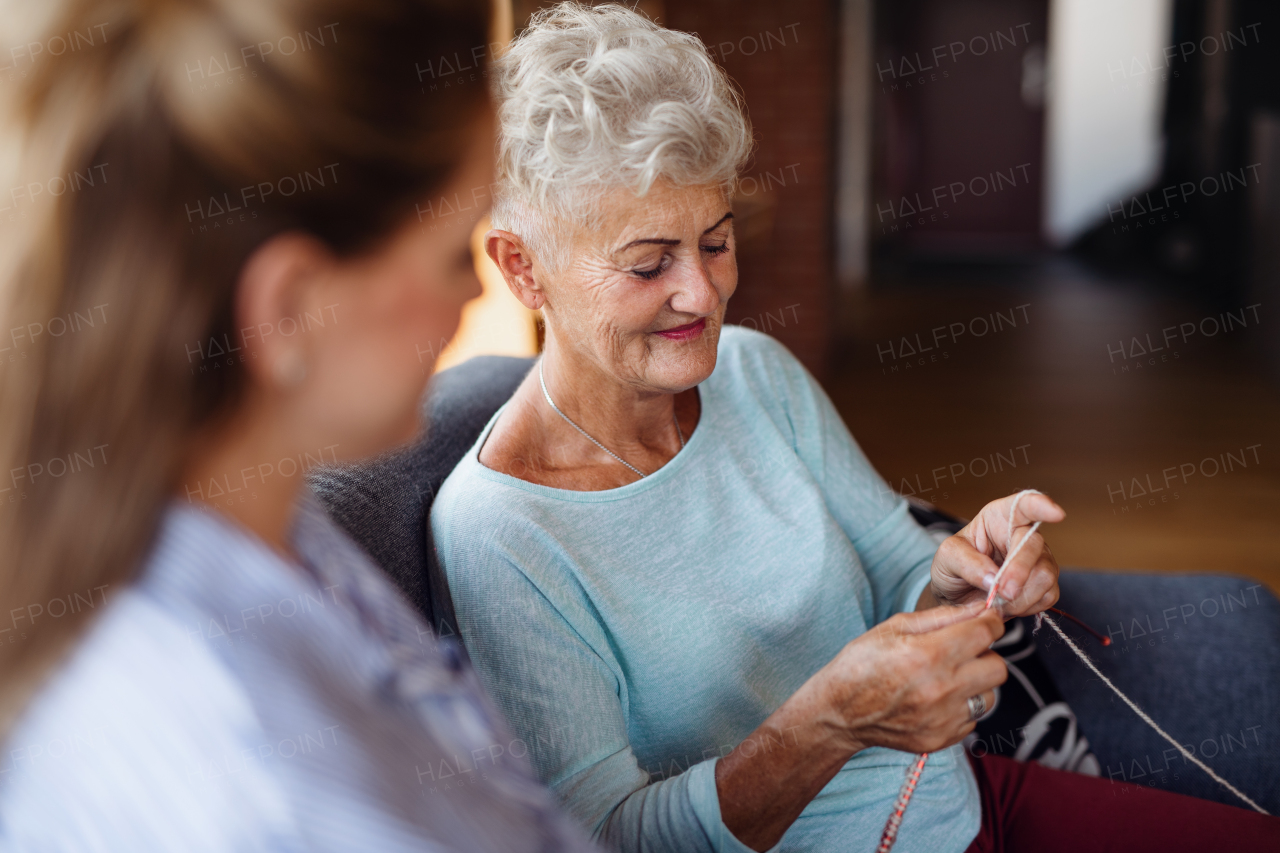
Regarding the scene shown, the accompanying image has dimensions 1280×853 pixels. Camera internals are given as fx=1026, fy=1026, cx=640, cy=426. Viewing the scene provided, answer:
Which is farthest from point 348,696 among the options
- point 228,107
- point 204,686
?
point 228,107

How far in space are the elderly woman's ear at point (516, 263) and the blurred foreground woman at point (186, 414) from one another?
612mm

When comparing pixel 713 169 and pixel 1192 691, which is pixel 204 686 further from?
pixel 1192 691

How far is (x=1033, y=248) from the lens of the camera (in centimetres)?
860

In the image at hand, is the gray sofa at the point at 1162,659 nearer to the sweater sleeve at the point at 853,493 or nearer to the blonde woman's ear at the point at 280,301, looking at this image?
the sweater sleeve at the point at 853,493

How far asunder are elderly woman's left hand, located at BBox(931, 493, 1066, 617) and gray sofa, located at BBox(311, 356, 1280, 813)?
47 cm

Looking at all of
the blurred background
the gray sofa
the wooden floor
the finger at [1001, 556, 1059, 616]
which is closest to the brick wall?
the blurred background

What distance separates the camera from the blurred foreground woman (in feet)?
1.77

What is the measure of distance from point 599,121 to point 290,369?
2.03 ft

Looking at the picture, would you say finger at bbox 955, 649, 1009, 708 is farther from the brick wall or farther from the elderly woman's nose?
the brick wall

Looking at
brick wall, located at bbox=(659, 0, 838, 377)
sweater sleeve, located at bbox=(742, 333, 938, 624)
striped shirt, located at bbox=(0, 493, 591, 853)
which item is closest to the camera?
striped shirt, located at bbox=(0, 493, 591, 853)

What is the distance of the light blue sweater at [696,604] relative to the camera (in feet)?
3.57

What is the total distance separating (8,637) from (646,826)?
68 centimetres

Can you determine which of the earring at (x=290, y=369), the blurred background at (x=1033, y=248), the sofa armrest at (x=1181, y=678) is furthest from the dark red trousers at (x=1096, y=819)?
the blurred background at (x=1033, y=248)

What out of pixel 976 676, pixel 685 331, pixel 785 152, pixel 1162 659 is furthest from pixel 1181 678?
pixel 785 152
